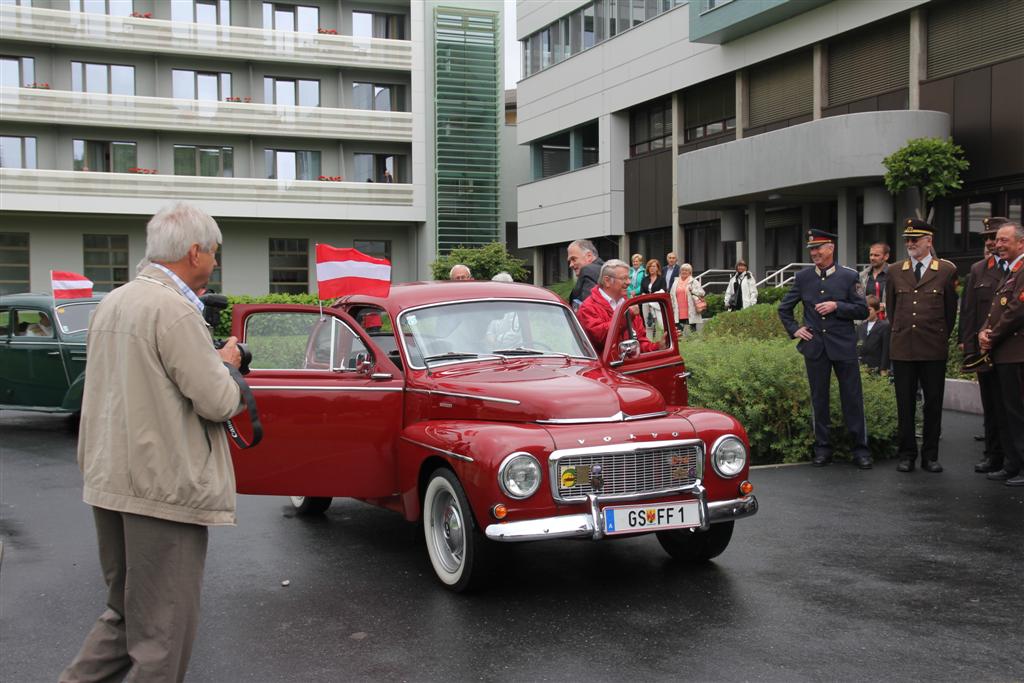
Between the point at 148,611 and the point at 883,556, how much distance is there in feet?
16.0

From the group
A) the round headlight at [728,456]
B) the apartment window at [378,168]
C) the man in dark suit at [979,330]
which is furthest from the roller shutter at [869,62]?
the apartment window at [378,168]

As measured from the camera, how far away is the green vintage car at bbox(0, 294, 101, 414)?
44.1 feet

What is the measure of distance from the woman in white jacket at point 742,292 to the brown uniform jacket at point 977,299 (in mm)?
12369

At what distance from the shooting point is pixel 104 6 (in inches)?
1622

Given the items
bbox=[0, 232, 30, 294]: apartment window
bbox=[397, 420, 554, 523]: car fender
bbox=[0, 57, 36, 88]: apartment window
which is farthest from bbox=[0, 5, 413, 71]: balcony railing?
bbox=[397, 420, 554, 523]: car fender

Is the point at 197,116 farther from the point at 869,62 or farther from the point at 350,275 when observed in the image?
the point at 350,275

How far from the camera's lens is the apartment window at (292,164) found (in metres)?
44.3

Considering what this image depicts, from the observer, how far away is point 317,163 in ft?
148

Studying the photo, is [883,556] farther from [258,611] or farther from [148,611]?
[148,611]

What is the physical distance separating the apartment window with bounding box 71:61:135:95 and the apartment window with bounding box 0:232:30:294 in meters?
6.70

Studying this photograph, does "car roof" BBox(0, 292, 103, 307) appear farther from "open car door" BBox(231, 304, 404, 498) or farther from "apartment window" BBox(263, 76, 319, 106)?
"apartment window" BBox(263, 76, 319, 106)

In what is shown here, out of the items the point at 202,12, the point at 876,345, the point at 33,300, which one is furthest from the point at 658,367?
the point at 202,12

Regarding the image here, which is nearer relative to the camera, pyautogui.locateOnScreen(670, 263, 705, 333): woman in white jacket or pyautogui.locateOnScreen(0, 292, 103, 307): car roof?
pyautogui.locateOnScreen(0, 292, 103, 307): car roof

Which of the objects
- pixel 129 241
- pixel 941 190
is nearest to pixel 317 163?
pixel 129 241
